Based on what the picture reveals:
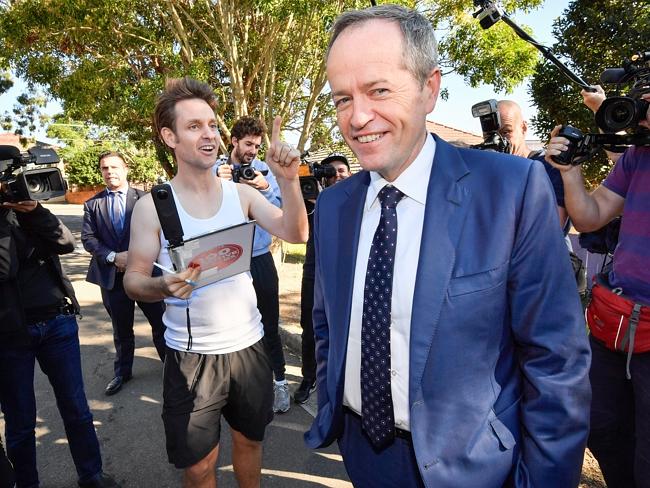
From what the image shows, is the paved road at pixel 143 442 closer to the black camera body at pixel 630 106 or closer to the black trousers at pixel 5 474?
the black trousers at pixel 5 474

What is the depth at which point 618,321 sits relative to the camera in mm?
1924

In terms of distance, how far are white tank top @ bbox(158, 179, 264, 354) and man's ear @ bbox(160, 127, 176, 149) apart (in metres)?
0.33

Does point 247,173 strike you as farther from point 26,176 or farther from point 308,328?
point 308,328

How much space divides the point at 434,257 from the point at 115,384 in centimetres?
400

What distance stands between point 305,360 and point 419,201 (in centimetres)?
285

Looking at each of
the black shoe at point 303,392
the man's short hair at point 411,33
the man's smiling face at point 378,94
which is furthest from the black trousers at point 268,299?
the man's short hair at point 411,33

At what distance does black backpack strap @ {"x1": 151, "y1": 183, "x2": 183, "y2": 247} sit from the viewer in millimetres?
2092

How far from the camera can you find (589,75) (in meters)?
7.36

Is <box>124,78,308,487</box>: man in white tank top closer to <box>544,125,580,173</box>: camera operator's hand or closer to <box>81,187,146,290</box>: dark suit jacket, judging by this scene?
<box>544,125,580,173</box>: camera operator's hand

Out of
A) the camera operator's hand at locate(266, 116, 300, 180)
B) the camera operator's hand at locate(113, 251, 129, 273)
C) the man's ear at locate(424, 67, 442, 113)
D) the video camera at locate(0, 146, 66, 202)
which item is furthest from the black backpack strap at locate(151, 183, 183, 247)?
the camera operator's hand at locate(113, 251, 129, 273)

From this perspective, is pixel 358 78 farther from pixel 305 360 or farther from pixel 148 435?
pixel 148 435

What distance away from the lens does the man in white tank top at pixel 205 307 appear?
2133 mm

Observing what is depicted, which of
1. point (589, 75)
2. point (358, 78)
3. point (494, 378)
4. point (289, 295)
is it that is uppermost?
point (589, 75)

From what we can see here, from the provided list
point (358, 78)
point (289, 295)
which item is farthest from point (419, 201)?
point (289, 295)
